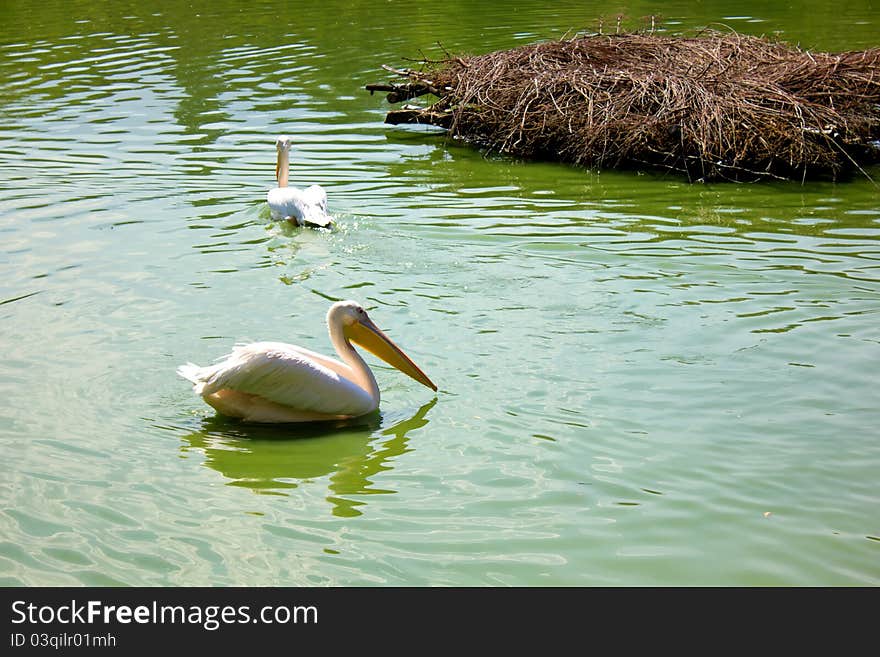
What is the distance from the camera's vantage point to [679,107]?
Result: 1052 centimetres

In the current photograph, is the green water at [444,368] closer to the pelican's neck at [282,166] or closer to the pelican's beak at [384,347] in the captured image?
the pelican's beak at [384,347]

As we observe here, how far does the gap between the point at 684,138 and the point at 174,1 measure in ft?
54.6

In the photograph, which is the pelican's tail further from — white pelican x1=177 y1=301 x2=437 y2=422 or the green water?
the green water

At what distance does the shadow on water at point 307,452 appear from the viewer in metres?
4.80

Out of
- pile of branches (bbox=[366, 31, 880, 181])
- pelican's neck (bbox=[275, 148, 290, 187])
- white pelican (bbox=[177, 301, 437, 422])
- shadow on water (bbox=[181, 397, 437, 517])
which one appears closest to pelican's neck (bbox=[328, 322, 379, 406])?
white pelican (bbox=[177, 301, 437, 422])

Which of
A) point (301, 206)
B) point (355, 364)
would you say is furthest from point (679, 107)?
point (355, 364)

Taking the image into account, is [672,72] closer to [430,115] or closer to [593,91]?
[593,91]

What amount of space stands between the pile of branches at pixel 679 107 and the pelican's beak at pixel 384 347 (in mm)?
5610

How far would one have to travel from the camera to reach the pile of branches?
10.5 m

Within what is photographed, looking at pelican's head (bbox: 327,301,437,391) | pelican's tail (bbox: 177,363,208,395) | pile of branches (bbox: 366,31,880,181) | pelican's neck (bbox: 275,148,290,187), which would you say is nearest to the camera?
pelican's tail (bbox: 177,363,208,395)

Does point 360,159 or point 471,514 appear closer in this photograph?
point 471,514

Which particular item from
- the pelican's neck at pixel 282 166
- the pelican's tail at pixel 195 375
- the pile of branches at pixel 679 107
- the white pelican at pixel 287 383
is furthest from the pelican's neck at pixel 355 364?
the pile of branches at pixel 679 107
